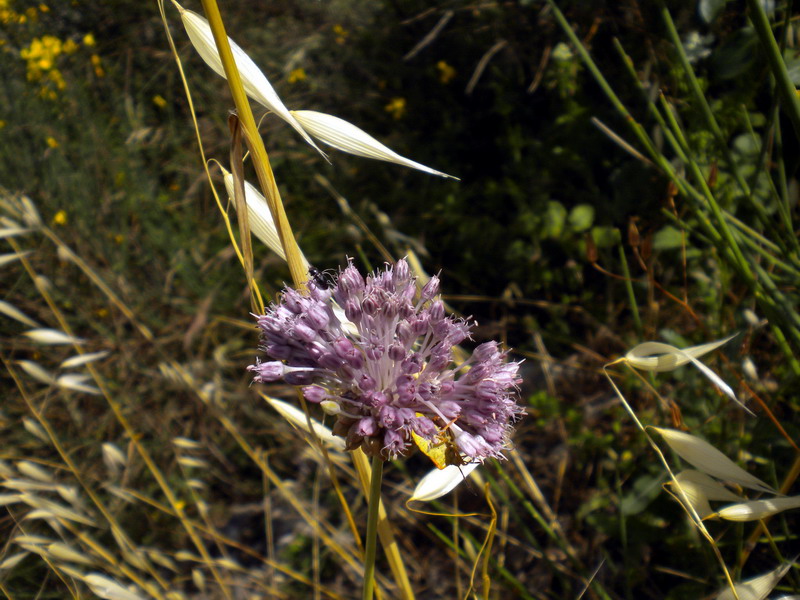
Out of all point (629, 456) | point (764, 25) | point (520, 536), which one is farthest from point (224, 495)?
point (764, 25)

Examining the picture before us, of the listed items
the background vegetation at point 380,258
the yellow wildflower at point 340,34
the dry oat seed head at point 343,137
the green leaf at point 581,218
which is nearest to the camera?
the dry oat seed head at point 343,137

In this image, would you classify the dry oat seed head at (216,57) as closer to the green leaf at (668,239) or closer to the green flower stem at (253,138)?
the green flower stem at (253,138)

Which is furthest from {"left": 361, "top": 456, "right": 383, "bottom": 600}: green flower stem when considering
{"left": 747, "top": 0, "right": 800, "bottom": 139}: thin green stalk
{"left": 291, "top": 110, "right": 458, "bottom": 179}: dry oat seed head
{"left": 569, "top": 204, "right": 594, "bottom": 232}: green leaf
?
{"left": 569, "top": 204, "right": 594, "bottom": 232}: green leaf

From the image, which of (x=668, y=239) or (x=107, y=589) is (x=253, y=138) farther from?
(x=668, y=239)

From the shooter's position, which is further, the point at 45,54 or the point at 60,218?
the point at 45,54

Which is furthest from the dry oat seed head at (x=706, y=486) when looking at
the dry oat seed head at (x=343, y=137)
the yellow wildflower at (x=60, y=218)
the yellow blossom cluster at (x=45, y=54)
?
the yellow blossom cluster at (x=45, y=54)

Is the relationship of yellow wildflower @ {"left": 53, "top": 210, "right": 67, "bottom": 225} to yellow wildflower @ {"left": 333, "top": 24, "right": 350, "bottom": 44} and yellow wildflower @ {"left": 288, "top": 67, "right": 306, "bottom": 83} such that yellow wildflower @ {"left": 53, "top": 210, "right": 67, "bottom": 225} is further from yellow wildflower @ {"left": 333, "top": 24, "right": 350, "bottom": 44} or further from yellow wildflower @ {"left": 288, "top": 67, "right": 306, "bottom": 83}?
yellow wildflower @ {"left": 333, "top": 24, "right": 350, "bottom": 44}

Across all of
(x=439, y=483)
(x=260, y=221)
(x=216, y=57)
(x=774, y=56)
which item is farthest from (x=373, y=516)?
(x=774, y=56)
